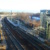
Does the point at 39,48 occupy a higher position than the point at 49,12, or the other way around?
the point at 49,12

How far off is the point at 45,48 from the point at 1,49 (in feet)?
4.50

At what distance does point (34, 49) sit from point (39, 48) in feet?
0.49

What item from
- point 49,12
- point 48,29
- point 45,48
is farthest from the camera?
point 49,12

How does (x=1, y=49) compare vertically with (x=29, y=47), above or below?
above

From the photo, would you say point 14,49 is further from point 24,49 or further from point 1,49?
point 1,49

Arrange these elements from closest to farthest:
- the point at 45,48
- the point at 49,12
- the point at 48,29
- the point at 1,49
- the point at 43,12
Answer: the point at 1,49, the point at 45,48, the point at 48,29, the point at 49,12, the point at 43,12

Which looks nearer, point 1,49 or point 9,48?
point 1,49

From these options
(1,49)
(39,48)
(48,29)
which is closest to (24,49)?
(39,48)

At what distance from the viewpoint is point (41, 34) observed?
712 cm

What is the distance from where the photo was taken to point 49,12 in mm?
10750

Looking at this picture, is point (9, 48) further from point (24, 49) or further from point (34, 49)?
point (34, 49)

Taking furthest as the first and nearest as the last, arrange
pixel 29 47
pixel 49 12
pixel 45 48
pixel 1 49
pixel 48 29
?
1. pixel 49 12
2. pixel 48 29
3. pixel 29 47
4. pixel 45 48
5. pixel 1 49

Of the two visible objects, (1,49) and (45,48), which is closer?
(1,49)

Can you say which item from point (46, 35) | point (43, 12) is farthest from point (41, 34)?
point (43, 12)
